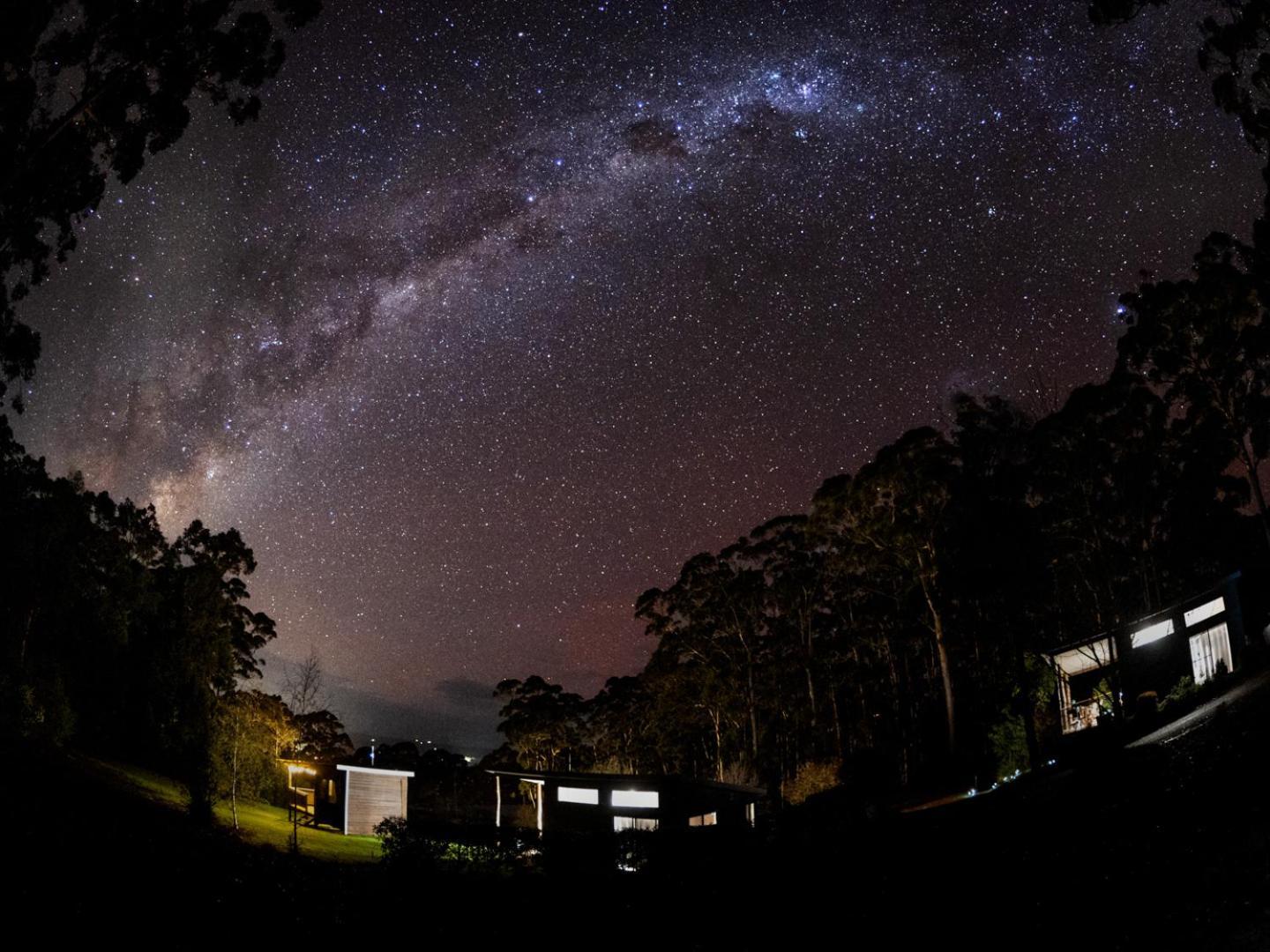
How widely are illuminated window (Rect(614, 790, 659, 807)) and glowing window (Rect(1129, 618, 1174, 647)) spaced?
18.8m

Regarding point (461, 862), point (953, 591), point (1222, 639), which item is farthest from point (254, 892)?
point (953, 591)

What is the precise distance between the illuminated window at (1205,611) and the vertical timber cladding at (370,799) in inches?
1305

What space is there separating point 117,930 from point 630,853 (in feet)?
42.7

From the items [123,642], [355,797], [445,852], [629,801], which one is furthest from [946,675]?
[123,642]

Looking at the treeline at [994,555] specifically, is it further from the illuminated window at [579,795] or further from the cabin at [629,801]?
the illuminated window at [579,795]

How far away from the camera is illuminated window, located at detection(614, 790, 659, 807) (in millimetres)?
34625

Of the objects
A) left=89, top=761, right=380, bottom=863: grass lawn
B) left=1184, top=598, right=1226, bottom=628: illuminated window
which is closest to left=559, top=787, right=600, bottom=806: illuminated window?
left=89, top=761, right=380, bottom=863: grass lawn

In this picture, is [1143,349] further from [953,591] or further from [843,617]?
[843,617]

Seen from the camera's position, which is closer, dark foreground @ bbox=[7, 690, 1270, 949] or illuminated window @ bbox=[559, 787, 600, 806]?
dark foreground @ bbox=[7, 690, 1270, 949]

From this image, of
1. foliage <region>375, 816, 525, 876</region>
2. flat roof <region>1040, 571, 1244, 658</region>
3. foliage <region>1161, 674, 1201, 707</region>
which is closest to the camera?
foliage <region>375, 816, 525, 876</region>

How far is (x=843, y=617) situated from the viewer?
52.7 metres

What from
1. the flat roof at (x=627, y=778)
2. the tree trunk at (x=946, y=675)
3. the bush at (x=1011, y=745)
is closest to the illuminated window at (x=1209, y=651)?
the bush at (x=1011, y=745)

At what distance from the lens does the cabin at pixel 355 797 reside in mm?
38094

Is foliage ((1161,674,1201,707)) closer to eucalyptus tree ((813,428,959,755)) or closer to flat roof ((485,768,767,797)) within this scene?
eucalyptus tree ((813,428,959,755))
